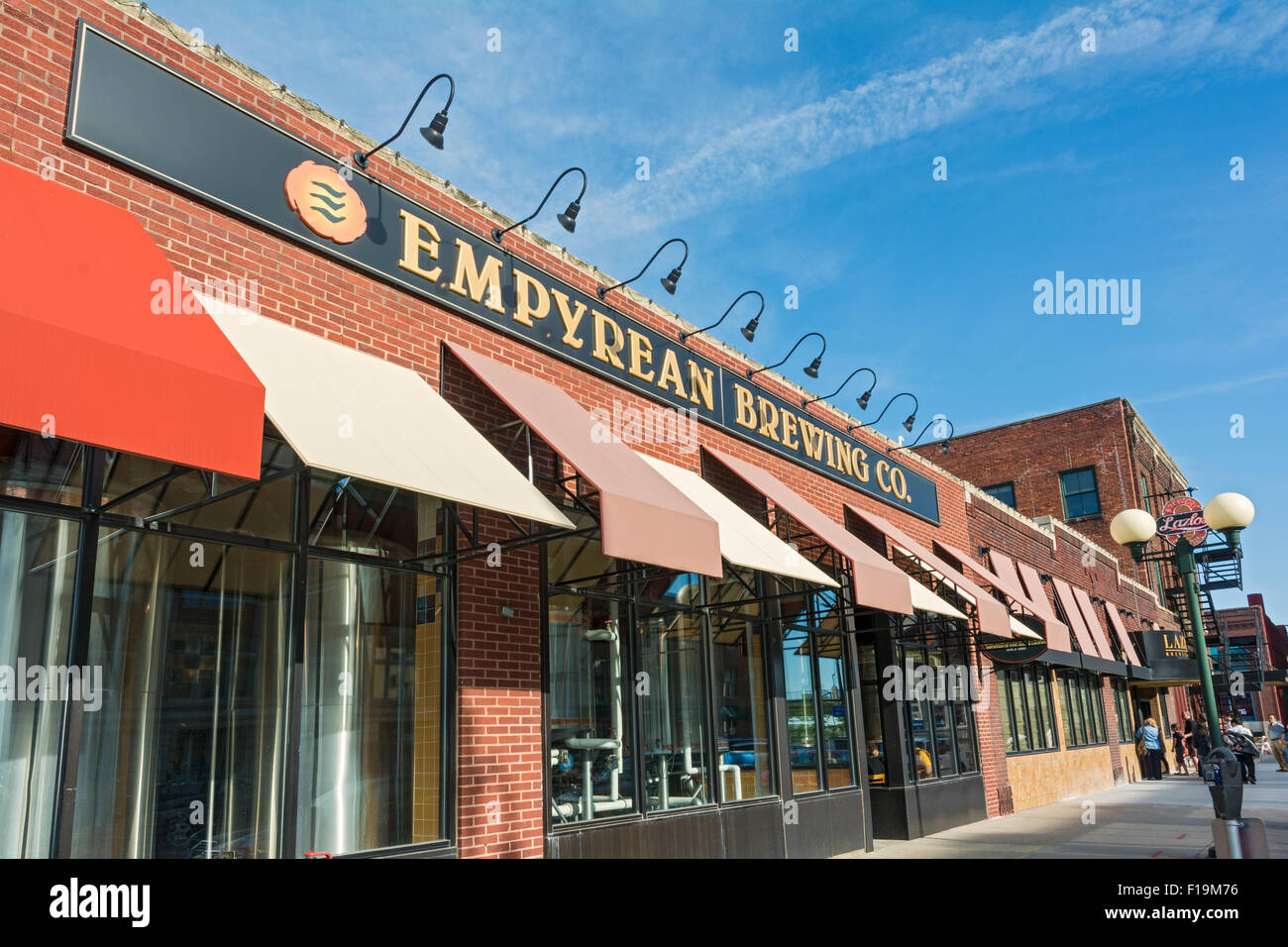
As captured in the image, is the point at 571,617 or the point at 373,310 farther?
the point at 571,617

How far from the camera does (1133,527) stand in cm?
1153

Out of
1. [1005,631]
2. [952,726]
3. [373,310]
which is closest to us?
[373,310]

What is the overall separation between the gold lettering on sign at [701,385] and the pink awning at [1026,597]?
6.81m

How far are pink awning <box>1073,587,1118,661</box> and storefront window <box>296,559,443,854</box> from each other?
63.5 ft

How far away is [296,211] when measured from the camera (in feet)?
21.7

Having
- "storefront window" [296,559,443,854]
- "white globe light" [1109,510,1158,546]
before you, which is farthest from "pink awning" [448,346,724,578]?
"white globe light" [1109,510,1158,546]

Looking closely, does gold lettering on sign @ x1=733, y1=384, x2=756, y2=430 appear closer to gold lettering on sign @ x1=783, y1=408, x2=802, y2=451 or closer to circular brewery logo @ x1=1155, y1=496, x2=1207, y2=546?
gold lettering on sign @ x1=783, y1=408, x2=802, y2=451

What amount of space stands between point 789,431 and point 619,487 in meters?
6.25

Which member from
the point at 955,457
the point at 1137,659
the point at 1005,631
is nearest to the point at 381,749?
the point at 1005,631

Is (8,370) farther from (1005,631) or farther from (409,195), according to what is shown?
(1005,631)

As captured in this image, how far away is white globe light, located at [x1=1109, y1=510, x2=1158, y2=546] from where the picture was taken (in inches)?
452

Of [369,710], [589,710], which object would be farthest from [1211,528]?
[369,710]

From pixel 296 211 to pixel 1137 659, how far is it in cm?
2546

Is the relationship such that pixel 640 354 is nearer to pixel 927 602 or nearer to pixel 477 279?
pixel 477 279
